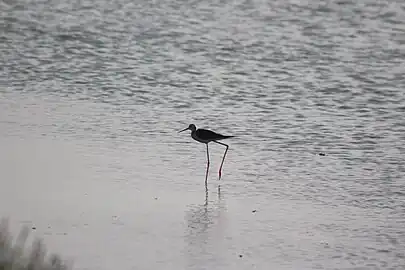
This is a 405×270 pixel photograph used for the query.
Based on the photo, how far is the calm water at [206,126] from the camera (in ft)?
25.9

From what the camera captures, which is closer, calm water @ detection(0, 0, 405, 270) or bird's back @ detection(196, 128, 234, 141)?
calm water @ detection(0, 0, 405, 270)

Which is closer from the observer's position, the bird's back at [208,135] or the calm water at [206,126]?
the calm water at [206,126]

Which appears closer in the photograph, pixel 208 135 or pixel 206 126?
pixel 208 135

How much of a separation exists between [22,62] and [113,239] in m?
6.87

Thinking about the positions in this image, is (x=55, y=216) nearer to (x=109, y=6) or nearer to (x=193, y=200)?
(x=193, y=200)

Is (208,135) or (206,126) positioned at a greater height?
(208,135)

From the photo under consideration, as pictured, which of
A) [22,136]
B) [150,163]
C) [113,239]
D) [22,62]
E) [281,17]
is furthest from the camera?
[281,17]

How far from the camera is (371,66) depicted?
14664mm

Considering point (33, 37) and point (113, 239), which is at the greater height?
point (113, 239)

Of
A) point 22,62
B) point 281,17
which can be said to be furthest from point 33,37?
point 281,17

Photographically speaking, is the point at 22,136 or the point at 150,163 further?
the point at 22,136

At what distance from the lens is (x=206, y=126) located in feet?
38.4

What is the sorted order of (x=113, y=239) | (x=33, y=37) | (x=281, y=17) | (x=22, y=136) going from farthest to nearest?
(x=281, y=17) → (x=33, y=37) → (x=22, y=136) → (x=113, y=239)

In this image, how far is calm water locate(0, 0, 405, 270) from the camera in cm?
790
